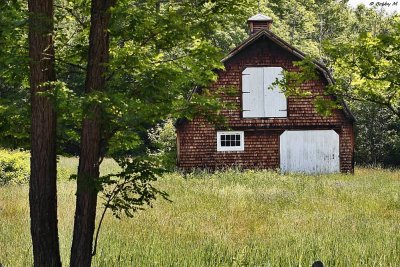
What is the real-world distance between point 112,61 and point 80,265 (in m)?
2.36

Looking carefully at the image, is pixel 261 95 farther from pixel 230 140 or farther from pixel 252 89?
pixel 230 140

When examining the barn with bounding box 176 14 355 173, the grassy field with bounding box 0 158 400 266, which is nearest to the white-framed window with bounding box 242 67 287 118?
the barn with bounding box 176 14 355 173

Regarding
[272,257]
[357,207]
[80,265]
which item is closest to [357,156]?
[357,207]

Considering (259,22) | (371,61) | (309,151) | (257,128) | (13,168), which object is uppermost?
(259,22)

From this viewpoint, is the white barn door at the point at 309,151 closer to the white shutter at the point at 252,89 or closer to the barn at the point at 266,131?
the barn at the point at 266,131

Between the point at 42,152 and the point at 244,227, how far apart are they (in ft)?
19.5

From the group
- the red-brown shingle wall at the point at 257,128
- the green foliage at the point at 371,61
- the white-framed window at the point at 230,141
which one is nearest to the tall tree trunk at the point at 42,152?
the green foliage at the point at 371,61

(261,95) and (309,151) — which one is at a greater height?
(261,95)

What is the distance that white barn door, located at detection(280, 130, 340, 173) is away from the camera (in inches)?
1055

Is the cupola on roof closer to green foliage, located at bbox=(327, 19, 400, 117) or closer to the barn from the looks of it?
the barn

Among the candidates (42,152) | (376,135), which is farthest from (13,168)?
(376,135)

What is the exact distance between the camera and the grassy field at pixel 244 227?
28.2ft

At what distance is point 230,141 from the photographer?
2694 cm

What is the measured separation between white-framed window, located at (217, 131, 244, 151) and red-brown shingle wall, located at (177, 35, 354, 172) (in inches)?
7.2
